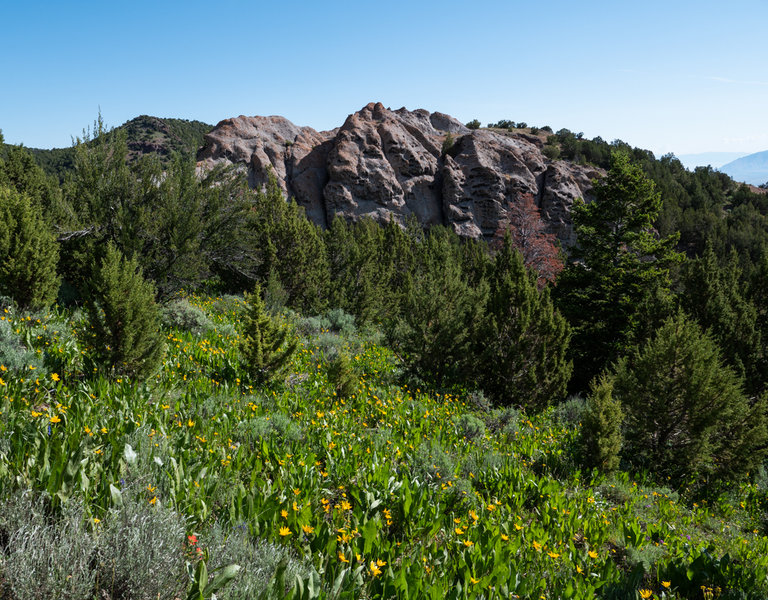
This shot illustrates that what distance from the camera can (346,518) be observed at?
3.79 m

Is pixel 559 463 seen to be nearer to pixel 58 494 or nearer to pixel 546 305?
pixel 546 305

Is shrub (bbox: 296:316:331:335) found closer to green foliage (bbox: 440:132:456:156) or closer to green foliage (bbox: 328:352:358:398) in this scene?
green foliage (bbox: 328:352:358:398)

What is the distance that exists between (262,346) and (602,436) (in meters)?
5.24

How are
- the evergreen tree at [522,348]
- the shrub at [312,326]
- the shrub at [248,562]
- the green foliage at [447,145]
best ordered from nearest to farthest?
the shrub at [248,562]
the evergreen tree at [522,348]
the shrub at [312,326]
the green foliage at [447,145]

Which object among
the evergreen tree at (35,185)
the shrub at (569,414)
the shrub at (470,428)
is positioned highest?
the evergreen tree at (35,185)

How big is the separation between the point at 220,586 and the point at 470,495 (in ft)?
9.83

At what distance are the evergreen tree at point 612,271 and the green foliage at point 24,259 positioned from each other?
41.7 feet

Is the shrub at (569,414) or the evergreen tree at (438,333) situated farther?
the evergreen tree at (438,333)

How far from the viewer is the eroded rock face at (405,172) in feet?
126

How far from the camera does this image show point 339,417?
241 inches

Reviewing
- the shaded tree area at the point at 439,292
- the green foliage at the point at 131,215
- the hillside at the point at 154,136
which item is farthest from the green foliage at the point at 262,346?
the hillside at the point at 154,136

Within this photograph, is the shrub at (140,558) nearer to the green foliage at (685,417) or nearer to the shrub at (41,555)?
the shrub at (41,555)

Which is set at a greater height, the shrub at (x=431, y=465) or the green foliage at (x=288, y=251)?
the green foliage at (x=288, y=251)

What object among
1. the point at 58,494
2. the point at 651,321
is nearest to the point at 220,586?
the point at 58,494
